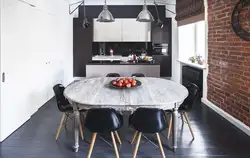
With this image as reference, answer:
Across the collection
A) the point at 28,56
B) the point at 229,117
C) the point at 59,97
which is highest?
the point at 28,56

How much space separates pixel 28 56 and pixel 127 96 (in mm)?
2402

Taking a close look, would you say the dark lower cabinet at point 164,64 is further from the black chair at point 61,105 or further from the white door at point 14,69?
the black chair at point 61,105

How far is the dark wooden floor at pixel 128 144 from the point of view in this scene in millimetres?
3281

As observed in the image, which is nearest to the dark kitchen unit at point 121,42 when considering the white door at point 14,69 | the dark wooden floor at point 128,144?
the white door at point 14,69

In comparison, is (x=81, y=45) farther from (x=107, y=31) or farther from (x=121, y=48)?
(x=121, y=48)

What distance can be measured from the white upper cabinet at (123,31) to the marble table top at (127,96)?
208 inches

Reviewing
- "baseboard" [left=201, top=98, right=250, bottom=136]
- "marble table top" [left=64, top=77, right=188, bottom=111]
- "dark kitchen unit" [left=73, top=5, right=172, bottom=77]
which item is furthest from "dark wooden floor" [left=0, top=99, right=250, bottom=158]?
"dark kitchen unit" [left=73, top=5, right=172, bottom=77]

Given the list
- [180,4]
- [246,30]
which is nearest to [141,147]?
[246,30]

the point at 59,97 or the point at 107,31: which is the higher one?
the point at 107,31

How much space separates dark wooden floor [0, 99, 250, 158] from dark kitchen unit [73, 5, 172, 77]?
4.79 metres

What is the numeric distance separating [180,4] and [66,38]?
3.49 m

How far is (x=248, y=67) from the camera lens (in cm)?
390

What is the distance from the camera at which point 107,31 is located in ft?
30.0

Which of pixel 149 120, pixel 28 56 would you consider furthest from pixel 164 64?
pixel 149 120
